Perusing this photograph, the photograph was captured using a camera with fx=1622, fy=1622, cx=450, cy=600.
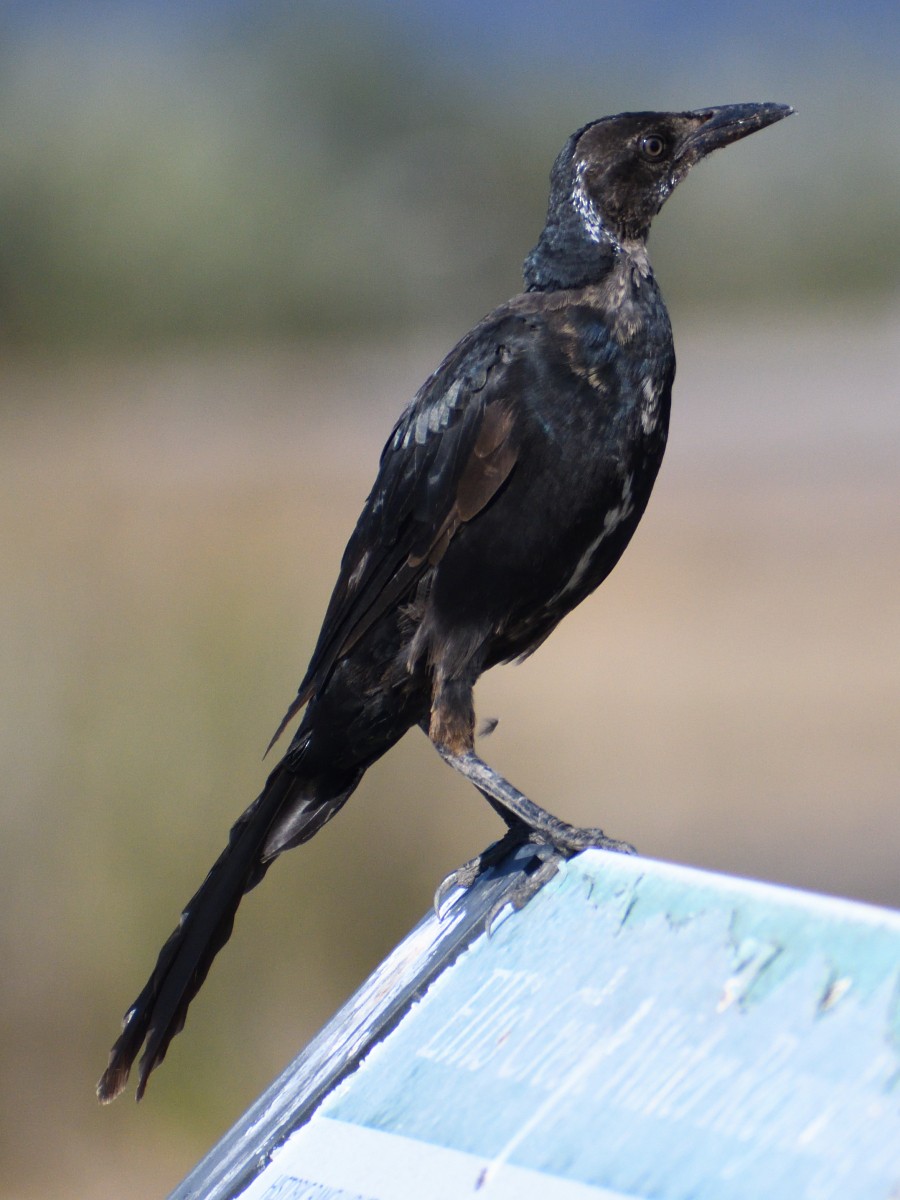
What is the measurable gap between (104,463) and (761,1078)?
52.7 ft

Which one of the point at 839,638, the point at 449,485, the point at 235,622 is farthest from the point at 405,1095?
the point at 839,638

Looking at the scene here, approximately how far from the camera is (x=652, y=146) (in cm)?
364

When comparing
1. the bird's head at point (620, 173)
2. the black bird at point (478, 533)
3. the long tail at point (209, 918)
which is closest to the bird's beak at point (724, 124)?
the bird's head at point (620, 173)

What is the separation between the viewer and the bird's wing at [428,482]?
3.18 metres

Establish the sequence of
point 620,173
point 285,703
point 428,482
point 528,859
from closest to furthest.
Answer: point 528,859
point 428,482
point 620,173
point 285,703

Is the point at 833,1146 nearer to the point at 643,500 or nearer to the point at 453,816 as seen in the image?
the point at 643,500

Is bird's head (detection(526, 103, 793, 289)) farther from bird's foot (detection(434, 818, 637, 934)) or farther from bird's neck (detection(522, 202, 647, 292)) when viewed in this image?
bird's foot (detection(434, 818, 637, 934))

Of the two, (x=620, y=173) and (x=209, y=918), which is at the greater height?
(x=620, y=173)

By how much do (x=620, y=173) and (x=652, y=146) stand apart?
11cm

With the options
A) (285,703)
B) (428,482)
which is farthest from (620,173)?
(285,703)

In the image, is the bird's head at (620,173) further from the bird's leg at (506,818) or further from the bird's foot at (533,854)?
the bird's foot at (533,854)

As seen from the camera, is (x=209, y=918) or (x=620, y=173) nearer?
(x=209, y=918)

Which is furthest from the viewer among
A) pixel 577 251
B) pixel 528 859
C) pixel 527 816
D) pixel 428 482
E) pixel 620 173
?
pixel 620 173

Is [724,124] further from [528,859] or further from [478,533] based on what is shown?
[528,859]
